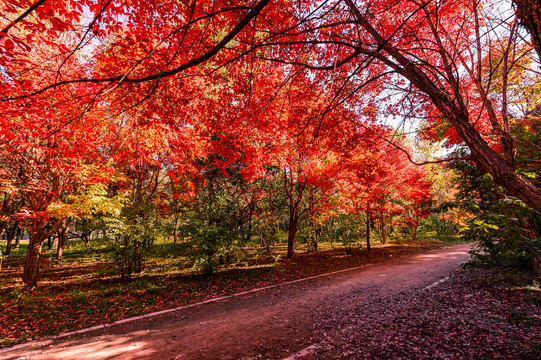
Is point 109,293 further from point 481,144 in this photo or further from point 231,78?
point 481,144

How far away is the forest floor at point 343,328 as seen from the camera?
3002 mm

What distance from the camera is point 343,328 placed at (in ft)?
12.2

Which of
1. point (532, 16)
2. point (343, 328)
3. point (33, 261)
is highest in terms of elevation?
point (532, 16)

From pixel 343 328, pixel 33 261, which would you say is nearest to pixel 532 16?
pixel 343 328

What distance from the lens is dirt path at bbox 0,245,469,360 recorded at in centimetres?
335

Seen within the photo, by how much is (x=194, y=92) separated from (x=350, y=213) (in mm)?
10485

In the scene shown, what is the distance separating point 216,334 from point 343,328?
92.9 inches

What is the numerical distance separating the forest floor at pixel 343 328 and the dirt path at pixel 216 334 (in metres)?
0.02

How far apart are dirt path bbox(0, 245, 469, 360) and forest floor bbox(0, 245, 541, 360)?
0.06 feet

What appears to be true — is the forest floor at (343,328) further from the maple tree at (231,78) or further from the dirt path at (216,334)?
the maple tree at (231,78)

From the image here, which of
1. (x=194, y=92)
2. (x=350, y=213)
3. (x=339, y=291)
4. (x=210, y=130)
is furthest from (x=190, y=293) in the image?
(x=350, y=213)

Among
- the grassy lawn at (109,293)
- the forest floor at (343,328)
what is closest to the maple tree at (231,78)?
the grassy lawn at (109,293)

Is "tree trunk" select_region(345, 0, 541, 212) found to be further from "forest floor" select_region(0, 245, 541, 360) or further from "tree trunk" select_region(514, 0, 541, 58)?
"forest floor" select_region(0, 245, 541, 360)

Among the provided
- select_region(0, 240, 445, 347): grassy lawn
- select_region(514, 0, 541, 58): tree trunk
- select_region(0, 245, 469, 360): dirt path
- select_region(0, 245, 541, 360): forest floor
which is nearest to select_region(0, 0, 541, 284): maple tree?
select_region(514, 0, 541, 58): tree trunk
